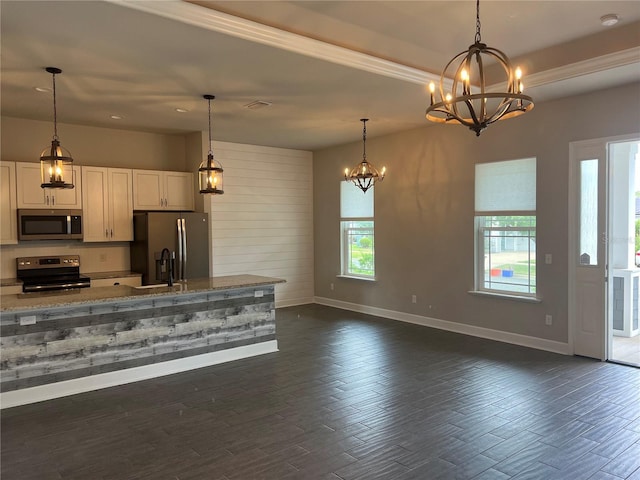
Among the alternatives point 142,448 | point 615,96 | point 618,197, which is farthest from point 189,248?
point 618,197

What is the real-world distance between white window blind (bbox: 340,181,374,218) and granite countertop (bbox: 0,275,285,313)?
10.3 ft

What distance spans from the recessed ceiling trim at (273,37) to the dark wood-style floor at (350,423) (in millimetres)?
3063

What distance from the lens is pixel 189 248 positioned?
22.1ft

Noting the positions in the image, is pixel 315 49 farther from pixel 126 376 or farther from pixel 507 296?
pixel 507 296

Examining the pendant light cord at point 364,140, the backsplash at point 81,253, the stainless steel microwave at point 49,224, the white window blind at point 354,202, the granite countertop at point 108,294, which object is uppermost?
the pendant light cord at point 364,140

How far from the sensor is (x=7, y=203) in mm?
5645

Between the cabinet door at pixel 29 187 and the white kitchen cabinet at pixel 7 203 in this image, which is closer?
the white kitchen cabinet at pixel 7 203

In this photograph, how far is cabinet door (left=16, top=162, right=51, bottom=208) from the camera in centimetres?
571

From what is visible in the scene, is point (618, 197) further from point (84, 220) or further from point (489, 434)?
point (84, 220)

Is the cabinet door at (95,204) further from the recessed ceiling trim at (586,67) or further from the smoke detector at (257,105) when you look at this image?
the recessed ceiling trim at (586,67)

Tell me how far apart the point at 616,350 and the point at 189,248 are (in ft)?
18.9

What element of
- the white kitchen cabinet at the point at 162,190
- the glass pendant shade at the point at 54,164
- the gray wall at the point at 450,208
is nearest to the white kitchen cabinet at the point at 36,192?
the white kitchen cabinet at the point at 162,190

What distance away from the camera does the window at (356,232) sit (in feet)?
26.6

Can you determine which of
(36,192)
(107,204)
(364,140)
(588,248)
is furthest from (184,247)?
(588,248)
